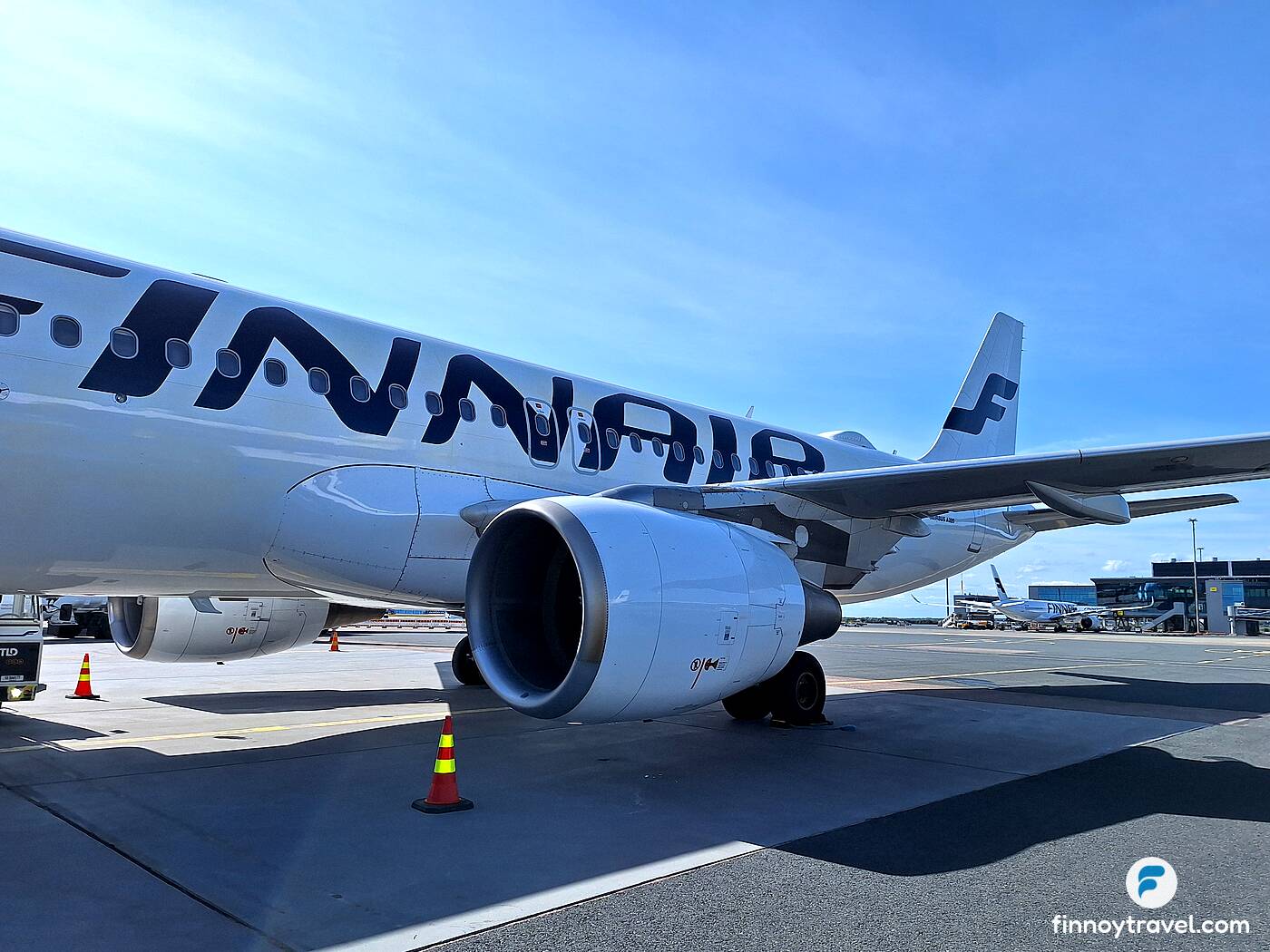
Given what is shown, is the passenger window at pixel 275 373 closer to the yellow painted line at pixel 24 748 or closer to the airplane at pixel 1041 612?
the yellow painted line at pixel 24 748

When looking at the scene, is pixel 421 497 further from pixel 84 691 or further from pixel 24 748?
pixel 84 691

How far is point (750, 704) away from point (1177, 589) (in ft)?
319

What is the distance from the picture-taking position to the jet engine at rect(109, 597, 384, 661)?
965 cm

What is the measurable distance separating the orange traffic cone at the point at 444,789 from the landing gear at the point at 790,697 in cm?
413

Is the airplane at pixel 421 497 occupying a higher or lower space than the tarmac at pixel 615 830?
higher

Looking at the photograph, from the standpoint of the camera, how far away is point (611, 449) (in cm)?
964

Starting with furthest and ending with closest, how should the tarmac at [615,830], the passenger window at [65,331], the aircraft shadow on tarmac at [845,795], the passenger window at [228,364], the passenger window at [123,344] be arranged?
the passenger window at [228,364]
the passenger window at [123,344]
the passenger window at [65,331]
the aircraft shadow on tarmac at [845,795]
the tarmac at [615,830]

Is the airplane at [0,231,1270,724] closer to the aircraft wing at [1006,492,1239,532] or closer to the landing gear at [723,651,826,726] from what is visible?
the landing gear at [723,651,826,726]

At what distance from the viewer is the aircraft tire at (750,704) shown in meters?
9.09

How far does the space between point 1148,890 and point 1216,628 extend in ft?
220

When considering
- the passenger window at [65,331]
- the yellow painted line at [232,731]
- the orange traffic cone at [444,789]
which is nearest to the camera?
the orange traffic cone at [444,789]

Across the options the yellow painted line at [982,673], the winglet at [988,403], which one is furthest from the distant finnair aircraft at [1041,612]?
the winglet at [988,403]

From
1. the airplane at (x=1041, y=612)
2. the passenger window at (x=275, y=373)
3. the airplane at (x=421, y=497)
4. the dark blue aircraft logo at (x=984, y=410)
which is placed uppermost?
the dark blue aircraft logo at (x=984, y=410)

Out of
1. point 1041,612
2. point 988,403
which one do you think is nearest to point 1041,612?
point 1041,612
